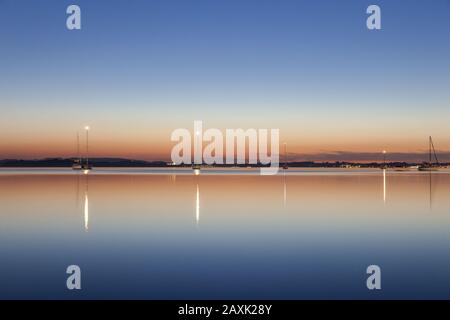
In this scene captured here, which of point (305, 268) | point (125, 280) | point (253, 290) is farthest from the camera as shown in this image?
point (305, 268)

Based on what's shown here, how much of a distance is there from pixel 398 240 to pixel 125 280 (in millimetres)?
10458

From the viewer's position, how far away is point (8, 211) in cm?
2567

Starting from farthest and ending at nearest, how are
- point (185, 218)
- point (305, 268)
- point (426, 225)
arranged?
1. point (185, 218)
2. point (426, 225)
3. point (305, 268)

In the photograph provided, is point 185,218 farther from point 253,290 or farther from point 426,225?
point 253,290

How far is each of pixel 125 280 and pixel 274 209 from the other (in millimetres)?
16467

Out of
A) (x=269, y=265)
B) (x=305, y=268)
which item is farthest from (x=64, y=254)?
(x=305, y=268)

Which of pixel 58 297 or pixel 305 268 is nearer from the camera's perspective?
pixel 58 297
